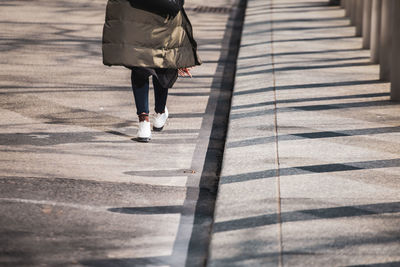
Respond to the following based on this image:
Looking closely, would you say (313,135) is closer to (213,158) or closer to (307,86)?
(213,158)

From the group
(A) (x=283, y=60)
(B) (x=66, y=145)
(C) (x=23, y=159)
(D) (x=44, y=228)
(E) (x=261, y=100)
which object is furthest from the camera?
(A) (x=283, y=60)

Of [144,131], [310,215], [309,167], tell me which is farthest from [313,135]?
[310,215]

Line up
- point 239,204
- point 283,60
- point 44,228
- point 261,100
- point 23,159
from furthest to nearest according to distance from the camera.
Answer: point 283,60 → point 261,100 → point 23,159 → point 239,204 → point 44,228

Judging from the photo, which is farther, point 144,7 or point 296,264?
point 144,7

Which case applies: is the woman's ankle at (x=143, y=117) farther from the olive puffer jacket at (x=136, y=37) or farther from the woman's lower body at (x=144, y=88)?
the olive puffer jacket at (x=136, y=37)

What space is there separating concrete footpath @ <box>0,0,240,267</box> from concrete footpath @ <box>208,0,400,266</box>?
0.75 feet

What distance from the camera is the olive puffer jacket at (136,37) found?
22.8ft

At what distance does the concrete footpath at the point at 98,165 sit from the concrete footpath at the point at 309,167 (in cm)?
23

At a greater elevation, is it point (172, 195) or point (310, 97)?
point (172, 195)

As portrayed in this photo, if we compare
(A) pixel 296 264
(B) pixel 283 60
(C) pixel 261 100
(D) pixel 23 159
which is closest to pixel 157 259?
(A) pixel 296 264

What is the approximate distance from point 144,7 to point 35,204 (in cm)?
212

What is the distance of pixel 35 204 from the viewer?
215 inches

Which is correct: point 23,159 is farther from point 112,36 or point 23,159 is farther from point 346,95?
point 346,95

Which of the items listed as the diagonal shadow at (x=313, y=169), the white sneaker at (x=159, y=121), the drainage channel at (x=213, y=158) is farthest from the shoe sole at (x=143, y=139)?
the diagonal shadow at (x=313, y=169)
